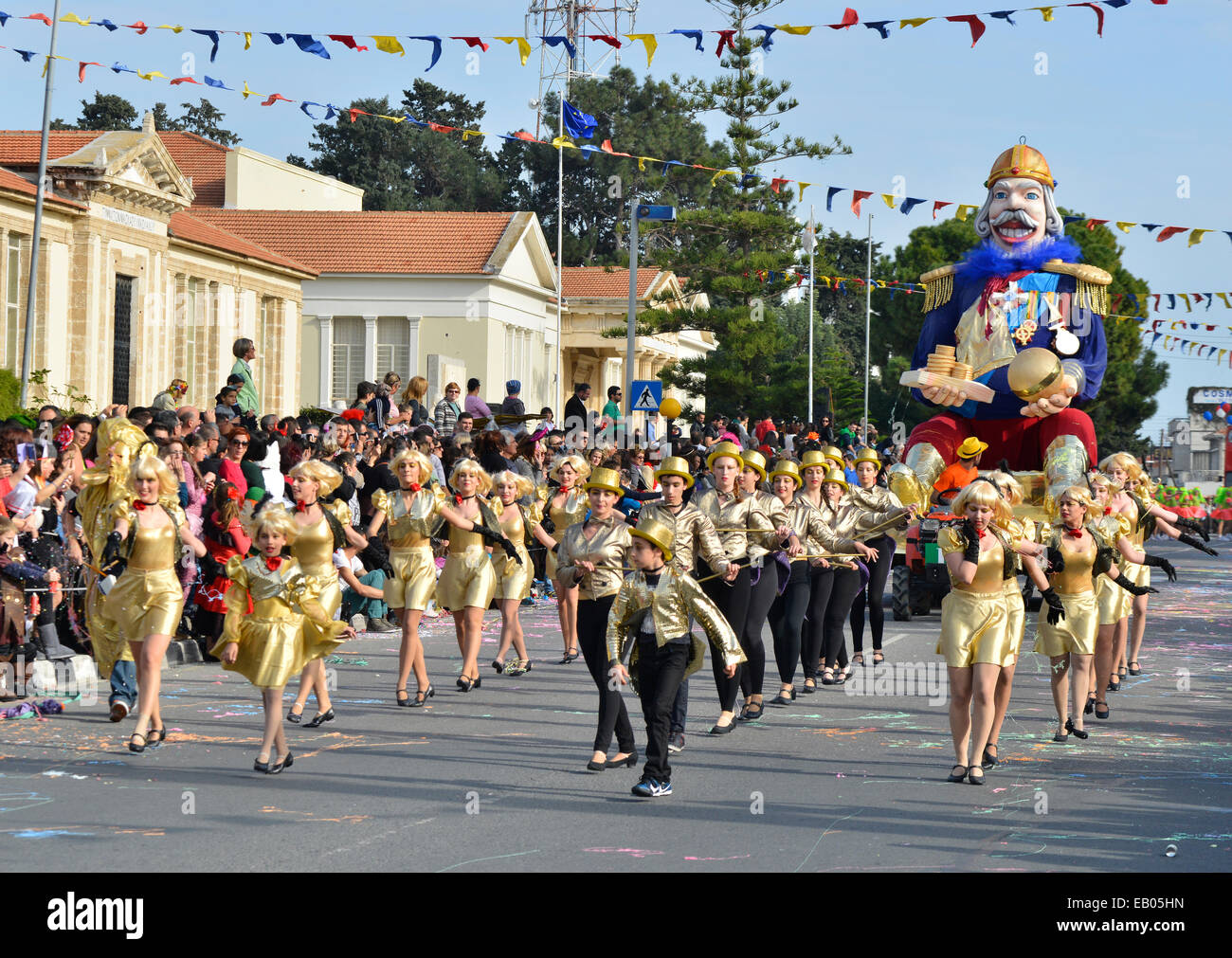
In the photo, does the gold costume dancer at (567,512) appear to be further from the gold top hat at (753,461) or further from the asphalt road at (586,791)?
the gold top hat at (753,461)

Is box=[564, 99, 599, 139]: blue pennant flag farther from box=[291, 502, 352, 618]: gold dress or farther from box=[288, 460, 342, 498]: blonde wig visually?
box=[291, 502, 352, 618]: gold dress

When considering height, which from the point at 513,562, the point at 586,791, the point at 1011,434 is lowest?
the point at 586,791

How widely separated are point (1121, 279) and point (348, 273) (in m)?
29.8

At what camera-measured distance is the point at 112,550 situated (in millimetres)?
9508

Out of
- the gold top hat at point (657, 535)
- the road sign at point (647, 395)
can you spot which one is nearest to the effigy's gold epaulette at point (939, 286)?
the gold top hat at point (657, 535)

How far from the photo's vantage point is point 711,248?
5041cm

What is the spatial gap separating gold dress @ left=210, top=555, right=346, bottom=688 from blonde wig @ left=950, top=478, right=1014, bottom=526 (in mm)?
3410

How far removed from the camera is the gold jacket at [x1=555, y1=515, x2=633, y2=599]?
9141 millimetres

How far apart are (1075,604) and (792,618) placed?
2244 millimetres

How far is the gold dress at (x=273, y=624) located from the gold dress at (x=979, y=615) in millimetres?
3283

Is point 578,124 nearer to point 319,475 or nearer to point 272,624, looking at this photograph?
point 319,475

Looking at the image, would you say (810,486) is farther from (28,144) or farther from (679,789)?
(28,144)

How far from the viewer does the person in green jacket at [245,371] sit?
1706cm

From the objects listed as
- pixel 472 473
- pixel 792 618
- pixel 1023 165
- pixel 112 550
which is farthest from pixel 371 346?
pixel 112 550
